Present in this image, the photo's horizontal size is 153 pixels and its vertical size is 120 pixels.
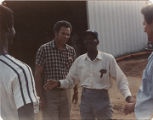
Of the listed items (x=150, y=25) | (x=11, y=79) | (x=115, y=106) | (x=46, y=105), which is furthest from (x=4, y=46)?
(x=115, y=106)

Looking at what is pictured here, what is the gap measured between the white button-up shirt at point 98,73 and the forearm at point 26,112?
1.13 meters

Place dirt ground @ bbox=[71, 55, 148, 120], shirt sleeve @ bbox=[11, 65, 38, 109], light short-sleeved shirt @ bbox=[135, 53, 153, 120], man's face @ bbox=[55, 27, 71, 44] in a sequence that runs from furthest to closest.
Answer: dirt ground @ bbox=[71, 55, 148, 120] < man's face @ bbox=[55, 27, 71, 44] < light short-sleeved shirt @ bbox=[135, 53, 153, 120] < shirt sleeve @ bbox=[11, 65, 38, 109]

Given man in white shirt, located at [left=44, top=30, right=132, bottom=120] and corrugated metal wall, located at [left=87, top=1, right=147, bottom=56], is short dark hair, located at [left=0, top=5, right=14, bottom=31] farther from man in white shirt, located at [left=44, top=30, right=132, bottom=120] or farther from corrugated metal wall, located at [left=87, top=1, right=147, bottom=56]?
corrugated metal wall, located at [left=87, top=1, right=147, bottom=56]

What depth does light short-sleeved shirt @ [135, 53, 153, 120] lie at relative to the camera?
4.82ft

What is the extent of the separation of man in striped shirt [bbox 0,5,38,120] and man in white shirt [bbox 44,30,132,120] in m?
1.09

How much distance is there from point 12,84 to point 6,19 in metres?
0.22

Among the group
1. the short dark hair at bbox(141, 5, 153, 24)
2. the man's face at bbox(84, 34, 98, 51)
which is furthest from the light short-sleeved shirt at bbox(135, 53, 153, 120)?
the man's face at bbox(84, 34, 98, 51)

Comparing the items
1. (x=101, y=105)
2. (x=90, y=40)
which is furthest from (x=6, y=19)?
(x=101, y=105)

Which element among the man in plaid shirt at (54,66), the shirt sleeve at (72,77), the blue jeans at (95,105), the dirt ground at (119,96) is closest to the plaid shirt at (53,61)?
the man in plaid shirt at (54,66)

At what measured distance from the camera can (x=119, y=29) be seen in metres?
2.63

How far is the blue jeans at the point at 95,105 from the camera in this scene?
7.08 feet

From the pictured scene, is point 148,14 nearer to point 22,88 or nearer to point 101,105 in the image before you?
point 22,88

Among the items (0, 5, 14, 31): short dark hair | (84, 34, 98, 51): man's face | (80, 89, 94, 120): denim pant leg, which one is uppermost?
(0, 5, 14, 31): short dark hair

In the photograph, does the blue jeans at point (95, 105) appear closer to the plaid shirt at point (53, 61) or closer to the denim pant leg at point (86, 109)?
the denim pant leg at point (86, 109)
